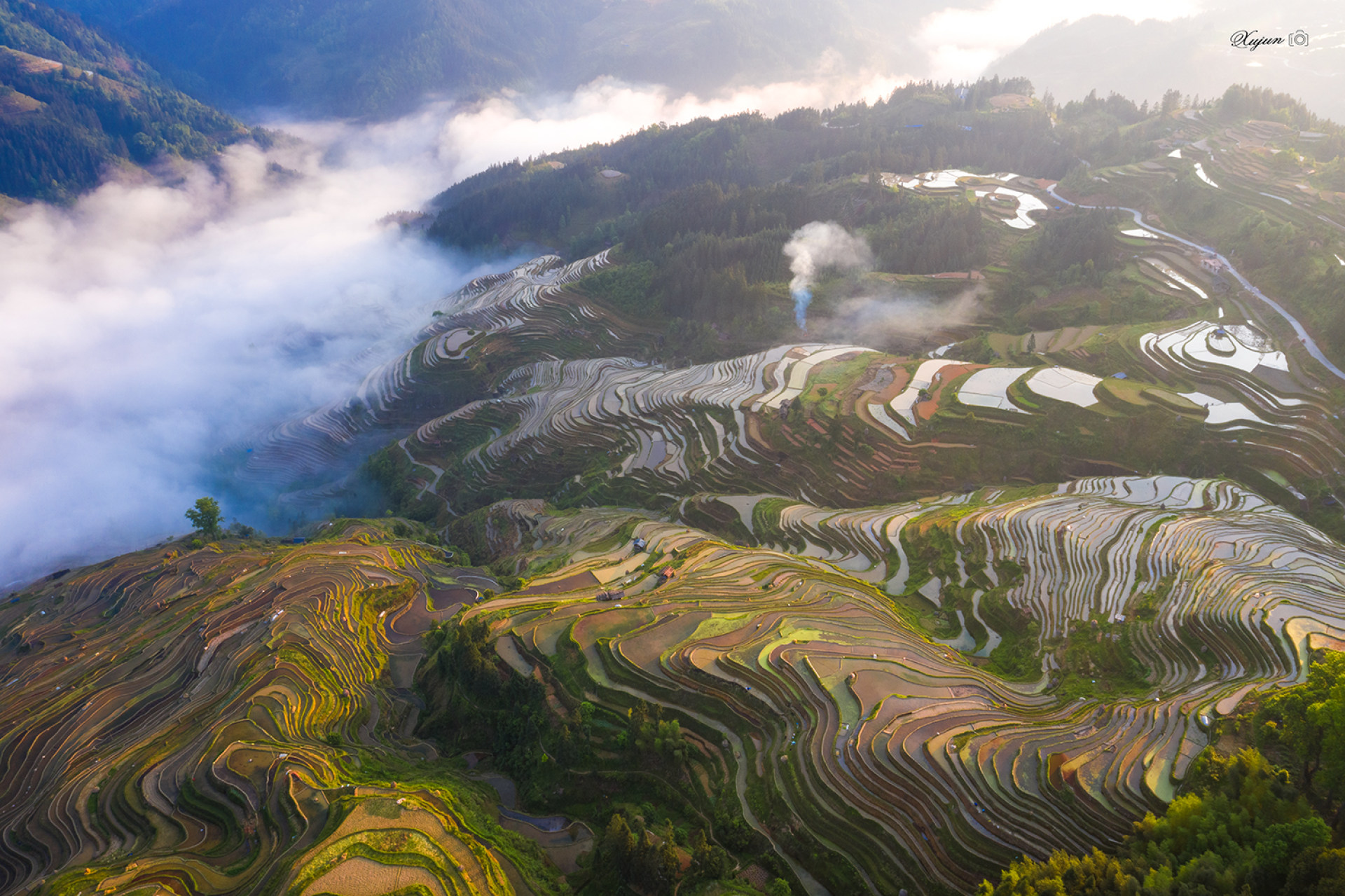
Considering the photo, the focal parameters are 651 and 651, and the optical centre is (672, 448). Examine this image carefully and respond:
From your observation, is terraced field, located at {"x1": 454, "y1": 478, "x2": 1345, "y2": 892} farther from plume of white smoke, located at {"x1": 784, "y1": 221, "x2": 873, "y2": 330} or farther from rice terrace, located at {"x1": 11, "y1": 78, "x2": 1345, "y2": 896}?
plume of white smoke, located at {"x1": 784, "y1": 221, "x2": 873, "y2": 330}

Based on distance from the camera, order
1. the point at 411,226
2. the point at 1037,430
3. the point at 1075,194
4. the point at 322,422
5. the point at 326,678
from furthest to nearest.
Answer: the point at 411,226
the point at 1075,194
the point at 322,422
the point at 1037,430
the point at 326,678

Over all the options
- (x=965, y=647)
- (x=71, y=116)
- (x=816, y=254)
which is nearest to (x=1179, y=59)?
(x=816, y=254)

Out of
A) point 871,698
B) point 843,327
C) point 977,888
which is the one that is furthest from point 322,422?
point 977,888

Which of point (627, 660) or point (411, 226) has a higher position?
point (411, 226)

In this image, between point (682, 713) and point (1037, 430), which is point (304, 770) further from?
point (1037, 430)

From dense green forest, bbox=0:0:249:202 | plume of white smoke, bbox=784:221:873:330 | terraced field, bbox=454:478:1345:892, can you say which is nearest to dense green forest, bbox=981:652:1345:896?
terraced field, bbox=454:478:1345:892

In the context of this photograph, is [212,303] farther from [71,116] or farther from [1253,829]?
[1253,829]
